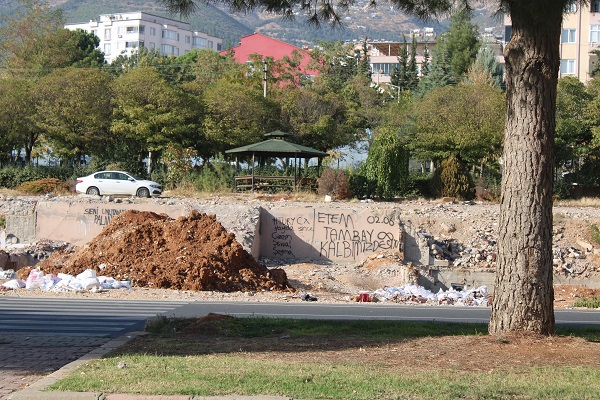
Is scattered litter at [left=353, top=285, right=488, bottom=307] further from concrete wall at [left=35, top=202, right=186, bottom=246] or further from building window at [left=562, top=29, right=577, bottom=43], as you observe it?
building window at [left=562, top=29, right=577, bottom=43]

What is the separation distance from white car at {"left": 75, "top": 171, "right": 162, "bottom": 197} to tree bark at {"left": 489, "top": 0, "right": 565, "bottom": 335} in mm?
32391

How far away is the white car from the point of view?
40938mm

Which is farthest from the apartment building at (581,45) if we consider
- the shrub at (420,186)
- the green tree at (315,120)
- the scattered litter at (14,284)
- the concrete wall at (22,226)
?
the scattered litter at (14,284)

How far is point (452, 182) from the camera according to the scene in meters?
41.7

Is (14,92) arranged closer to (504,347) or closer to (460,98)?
(460,98)

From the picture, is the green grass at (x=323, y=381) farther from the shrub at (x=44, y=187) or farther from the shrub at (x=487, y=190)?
the shrub at (x=44, y=187)

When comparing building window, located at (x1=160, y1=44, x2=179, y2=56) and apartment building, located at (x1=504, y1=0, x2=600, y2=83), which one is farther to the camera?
building window, located at (x1=160, y1=44, x2=179, y2=56)

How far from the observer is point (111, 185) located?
41.3m

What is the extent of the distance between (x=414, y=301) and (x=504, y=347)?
12.6m

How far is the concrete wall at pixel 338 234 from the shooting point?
31266 millimetres

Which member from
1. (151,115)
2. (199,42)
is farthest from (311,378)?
(199,42)

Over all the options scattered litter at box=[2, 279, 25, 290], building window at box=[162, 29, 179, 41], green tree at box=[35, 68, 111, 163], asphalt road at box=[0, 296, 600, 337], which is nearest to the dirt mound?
scattered litter at box=[2, 279, 25, 290]

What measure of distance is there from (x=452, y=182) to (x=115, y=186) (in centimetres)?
1700

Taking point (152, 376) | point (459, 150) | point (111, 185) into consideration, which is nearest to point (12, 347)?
point (152, 376)
